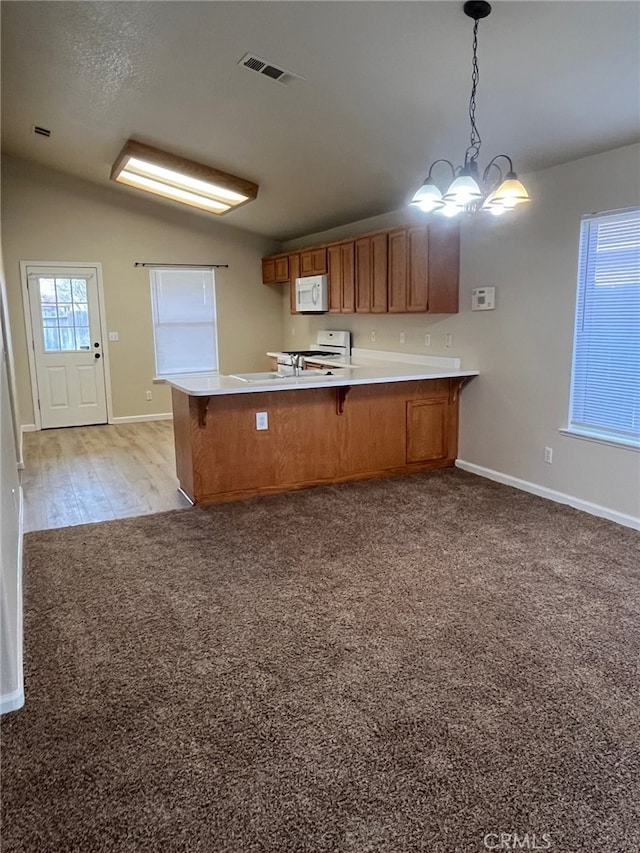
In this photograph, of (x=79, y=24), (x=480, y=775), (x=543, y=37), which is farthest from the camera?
(x=79, y=24)

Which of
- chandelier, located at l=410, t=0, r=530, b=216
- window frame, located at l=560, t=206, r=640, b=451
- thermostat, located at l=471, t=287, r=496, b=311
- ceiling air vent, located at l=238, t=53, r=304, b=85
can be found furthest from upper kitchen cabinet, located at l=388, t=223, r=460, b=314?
chandelier, located at l=410, t=0, r=530, b=216

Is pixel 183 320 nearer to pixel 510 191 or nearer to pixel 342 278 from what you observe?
pixel 342 278

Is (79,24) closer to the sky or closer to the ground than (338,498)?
closer to the sky

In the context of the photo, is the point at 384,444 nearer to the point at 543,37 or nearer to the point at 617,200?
the point at 617,200

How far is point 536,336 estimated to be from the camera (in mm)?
4184

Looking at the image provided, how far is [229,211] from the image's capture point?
6723mm

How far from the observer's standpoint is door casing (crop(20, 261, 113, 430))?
6.73 metres

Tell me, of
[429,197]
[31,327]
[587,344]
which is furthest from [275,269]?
[429,197]

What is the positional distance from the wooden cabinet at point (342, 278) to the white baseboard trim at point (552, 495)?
81.4 inches

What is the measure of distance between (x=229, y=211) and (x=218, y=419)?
3617 millimetres

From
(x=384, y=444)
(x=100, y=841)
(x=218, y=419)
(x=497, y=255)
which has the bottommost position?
(x=100, y=841)

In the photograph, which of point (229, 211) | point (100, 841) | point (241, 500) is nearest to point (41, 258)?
point (229, 211)

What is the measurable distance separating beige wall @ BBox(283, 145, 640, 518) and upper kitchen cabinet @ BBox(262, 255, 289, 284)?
2.78m

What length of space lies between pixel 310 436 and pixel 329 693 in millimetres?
2630
